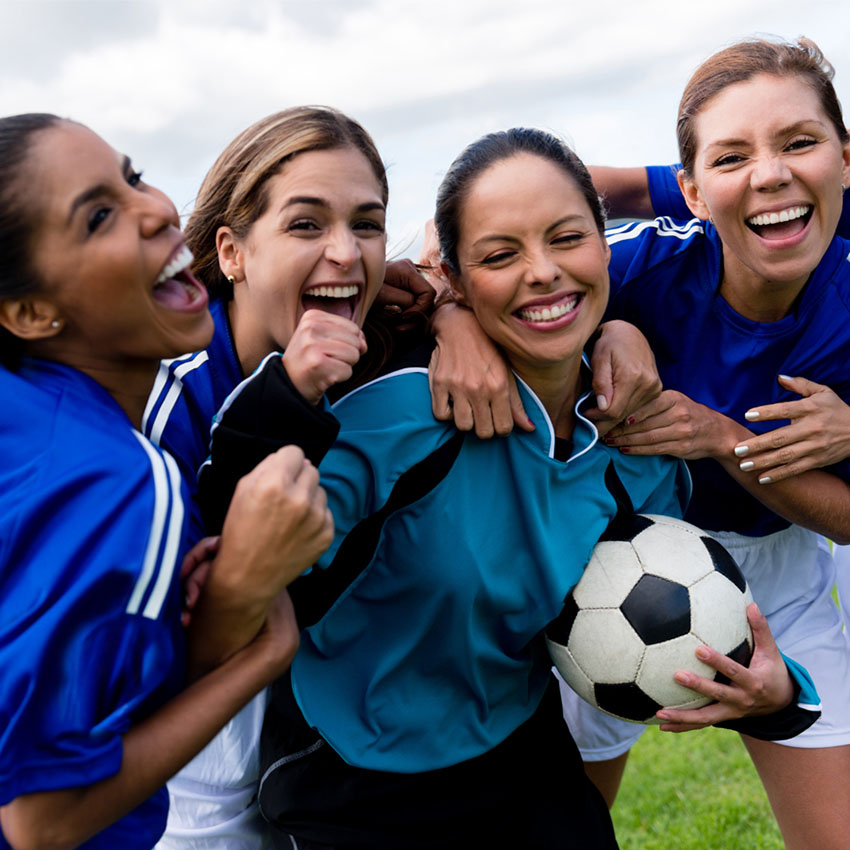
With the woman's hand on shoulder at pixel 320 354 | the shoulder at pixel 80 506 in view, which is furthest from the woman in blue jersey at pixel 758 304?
the shoulder at pixel 80 506

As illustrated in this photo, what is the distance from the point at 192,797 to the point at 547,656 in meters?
1.11

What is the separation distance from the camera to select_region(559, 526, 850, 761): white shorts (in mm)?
3725

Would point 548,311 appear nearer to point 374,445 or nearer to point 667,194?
point 374,445

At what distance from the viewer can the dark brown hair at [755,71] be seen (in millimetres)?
3277

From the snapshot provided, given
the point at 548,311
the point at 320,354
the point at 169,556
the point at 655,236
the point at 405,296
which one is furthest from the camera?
the point at 655,236

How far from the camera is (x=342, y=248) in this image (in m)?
2.70

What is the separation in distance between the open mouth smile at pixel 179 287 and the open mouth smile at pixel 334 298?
457 mm

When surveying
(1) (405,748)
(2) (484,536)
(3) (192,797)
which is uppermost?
(2) (484,536)

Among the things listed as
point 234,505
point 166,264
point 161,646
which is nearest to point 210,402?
point 166,264

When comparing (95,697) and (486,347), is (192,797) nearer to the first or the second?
(95,697)

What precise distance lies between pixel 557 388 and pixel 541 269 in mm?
382

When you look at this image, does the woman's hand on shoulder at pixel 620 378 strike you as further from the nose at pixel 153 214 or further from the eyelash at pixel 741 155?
the nose at pixel 153 214

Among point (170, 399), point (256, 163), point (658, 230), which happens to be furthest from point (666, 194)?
point (170, 399)

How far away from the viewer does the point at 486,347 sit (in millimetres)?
2830
